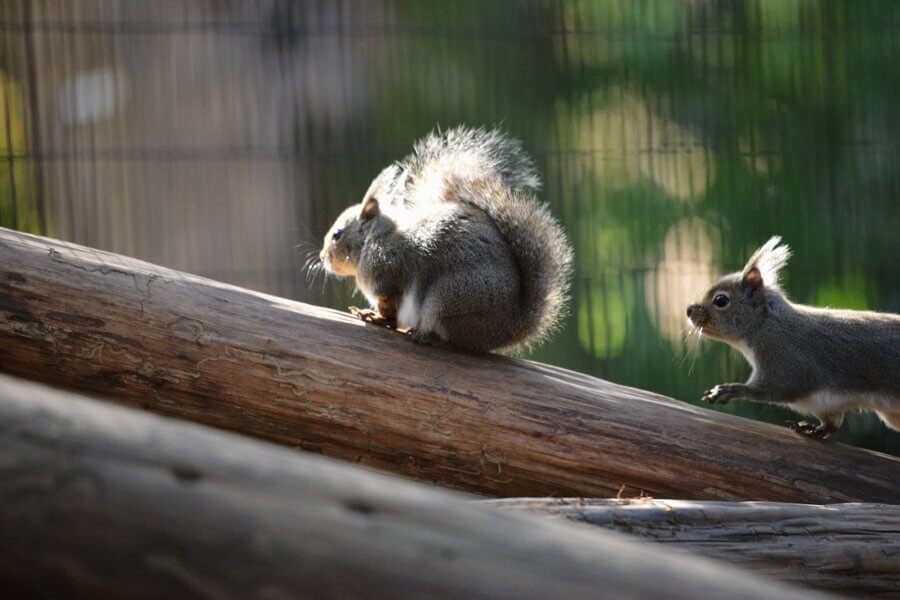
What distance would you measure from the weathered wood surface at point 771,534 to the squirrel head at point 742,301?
1.28 meters

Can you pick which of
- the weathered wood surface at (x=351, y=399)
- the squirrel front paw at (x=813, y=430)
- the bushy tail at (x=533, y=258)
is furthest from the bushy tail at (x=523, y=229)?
the squirrel front paw at (x=813, y=430)

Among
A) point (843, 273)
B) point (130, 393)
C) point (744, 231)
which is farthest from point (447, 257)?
point (843, 273)

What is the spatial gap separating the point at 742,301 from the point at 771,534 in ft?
4.89

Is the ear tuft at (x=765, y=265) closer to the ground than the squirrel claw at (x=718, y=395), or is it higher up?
higher up

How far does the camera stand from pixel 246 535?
97cm

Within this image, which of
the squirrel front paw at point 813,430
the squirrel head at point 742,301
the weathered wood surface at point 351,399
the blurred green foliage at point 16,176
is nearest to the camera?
the weathered wood surface at point 351,399

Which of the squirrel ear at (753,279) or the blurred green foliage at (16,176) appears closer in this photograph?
the squirrel ear at (753,279)

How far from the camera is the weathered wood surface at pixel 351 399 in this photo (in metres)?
2.35

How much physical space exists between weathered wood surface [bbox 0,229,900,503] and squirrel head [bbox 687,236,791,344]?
67 cm

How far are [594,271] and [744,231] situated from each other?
2.52 feet

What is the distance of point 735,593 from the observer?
99 centimetres

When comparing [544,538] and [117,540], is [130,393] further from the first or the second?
[544,538]

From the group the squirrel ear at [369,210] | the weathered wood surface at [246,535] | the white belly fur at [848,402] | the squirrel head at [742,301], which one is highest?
the squirrel ear at [369,210]

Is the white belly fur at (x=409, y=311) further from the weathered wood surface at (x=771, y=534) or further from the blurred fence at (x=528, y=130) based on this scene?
the blurred fence at (x=528, y=130)
